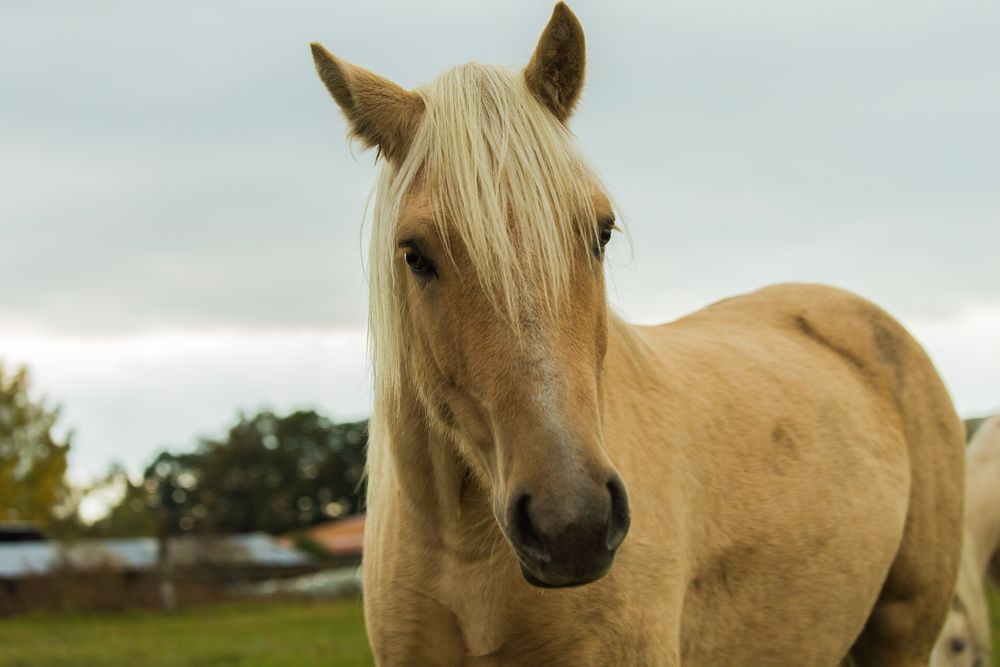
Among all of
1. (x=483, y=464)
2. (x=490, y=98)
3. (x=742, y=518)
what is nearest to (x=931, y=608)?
(x=742, y=518)

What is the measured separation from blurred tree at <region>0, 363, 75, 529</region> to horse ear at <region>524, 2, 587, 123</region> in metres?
37.4

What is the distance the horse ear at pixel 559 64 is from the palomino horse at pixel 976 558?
132 inches

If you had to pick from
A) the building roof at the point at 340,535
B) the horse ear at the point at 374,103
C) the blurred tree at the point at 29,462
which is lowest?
the building roof at the point at 340,535

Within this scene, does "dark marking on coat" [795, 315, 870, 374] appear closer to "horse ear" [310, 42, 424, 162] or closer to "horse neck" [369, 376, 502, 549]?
"horse neck" [369, 376, 502, 549]

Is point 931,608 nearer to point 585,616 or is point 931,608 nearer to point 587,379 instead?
point 585,616

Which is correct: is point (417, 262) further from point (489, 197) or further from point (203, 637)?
point (203, 637)

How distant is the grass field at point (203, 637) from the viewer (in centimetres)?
1134

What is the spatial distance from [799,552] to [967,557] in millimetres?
Answer: 2786

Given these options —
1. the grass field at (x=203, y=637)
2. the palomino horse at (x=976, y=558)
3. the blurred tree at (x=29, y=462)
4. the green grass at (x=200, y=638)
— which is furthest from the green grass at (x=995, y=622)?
the blurred tree at (x=29, y=462)

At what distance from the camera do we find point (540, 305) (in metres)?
2.52

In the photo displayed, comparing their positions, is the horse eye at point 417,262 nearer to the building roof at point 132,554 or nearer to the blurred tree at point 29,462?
the building roof at point 132,554

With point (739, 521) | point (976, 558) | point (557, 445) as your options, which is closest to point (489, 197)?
point (557, 445)

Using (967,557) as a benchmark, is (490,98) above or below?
above

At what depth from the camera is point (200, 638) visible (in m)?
15.5
